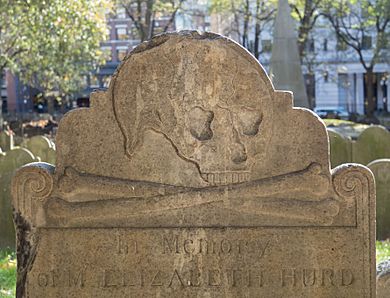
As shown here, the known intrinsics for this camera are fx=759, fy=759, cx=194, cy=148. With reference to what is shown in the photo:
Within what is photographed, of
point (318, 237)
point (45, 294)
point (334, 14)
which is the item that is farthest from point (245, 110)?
point (334, 14)

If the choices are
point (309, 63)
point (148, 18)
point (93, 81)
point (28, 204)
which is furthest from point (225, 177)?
point (93, 81)

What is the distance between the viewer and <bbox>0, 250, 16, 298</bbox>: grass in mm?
7088

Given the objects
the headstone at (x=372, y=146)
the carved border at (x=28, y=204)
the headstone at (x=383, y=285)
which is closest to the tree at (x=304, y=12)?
the headstone at (x=372, y=146)

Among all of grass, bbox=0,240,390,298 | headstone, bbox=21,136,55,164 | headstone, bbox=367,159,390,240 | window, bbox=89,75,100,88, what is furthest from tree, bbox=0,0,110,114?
headstone, bbox=367,159,390,240

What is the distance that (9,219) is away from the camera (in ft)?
31.9

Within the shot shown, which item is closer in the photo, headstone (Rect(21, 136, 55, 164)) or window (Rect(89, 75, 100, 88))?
headstone (Rect(21, 136, 55, 164))

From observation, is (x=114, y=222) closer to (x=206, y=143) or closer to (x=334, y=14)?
(x=206, y=143)

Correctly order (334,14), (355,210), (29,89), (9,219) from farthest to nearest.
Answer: (29,89)
(334,14)
(9,219)
(355,210)

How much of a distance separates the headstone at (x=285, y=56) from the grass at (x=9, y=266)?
8.93 meters

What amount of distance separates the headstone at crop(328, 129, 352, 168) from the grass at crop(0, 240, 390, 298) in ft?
10.6

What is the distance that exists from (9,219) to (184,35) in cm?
593

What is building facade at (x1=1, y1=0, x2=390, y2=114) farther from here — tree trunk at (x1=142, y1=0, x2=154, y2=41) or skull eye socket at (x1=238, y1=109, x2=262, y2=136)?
skull eye socket at (x1=238, y1=109, x2=262, y2=136)

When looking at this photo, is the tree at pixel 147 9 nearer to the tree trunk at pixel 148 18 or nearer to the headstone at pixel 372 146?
the tree trunk at pixel 148 18

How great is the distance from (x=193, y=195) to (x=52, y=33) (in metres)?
18.3
